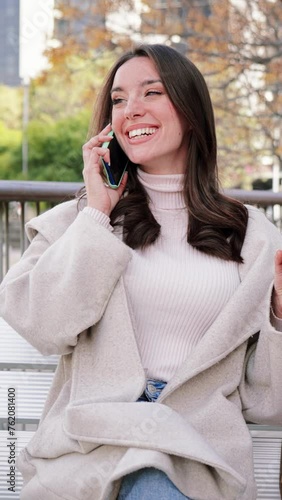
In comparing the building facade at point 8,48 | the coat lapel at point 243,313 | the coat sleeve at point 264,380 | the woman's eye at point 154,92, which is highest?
the woman's eye at point 154,92

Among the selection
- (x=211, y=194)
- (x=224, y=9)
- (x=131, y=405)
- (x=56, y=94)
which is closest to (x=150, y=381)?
(x=131, y=405)

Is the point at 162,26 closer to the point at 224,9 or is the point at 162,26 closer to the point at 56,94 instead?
the point at 224,9

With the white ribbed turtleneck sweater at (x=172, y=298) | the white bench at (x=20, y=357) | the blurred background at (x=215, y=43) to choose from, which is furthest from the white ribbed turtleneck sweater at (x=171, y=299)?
the blurred background at (x=215, y=43)

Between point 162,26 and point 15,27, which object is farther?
point 15,27

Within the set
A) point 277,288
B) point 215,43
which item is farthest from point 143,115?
point 215,43

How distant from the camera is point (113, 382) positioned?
8.66ft

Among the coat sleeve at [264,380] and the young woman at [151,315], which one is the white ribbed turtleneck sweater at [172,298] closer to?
the young woman at [151,315]

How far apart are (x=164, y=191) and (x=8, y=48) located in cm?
3685

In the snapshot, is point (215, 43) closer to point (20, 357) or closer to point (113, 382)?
point (20, 357)

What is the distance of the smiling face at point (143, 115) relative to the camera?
288 centimetres

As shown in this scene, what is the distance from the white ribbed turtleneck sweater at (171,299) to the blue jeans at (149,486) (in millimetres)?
343

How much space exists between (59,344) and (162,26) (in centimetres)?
1050

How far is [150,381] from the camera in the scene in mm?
2676

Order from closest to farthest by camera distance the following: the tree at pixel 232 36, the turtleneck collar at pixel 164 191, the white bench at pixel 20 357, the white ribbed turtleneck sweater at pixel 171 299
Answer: the white ribbed turtleneck sweater at pixel 171 299
the turtleneck collar at pixel 164 191
the white bench at pixel 20 357
the tree at pixel 232 36
